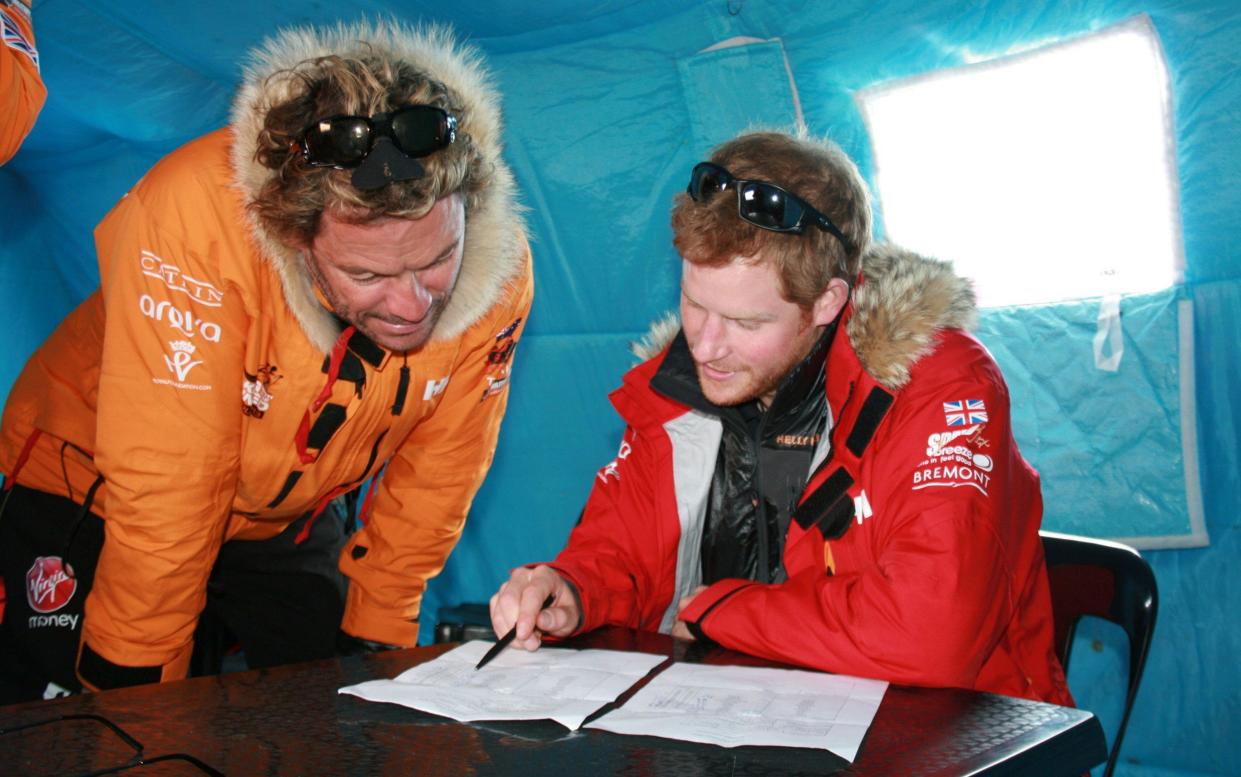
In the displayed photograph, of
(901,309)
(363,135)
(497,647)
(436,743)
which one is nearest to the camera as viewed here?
(436,743)

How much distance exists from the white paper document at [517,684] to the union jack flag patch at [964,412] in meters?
0.55

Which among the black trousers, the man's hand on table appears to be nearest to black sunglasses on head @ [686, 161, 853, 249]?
the man's hand on table

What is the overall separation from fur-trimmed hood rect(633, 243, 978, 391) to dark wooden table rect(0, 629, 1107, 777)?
574 millimetres

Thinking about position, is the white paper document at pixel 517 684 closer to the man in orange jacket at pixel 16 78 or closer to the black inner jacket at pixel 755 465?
the black inner jacket at pixel 755 465

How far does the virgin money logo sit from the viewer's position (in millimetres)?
1918

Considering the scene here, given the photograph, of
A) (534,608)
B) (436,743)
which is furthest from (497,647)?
(436,743)

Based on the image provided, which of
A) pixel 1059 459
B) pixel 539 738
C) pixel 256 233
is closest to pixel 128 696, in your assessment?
pixel 539 738

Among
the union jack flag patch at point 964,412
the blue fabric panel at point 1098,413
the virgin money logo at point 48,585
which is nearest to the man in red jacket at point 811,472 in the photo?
the union jack flag patch at point 964,412

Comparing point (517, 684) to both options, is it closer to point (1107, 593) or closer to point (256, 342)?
point (256, 342)

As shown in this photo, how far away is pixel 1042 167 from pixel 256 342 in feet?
5.95

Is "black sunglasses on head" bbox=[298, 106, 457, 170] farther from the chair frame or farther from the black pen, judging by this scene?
the chair frame

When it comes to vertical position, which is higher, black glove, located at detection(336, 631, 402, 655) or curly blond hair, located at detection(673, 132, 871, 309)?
curly blond hair, located at detection(673, 132, 871, 309)

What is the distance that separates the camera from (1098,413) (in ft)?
8.64

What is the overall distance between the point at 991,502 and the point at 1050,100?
4.55 ft
